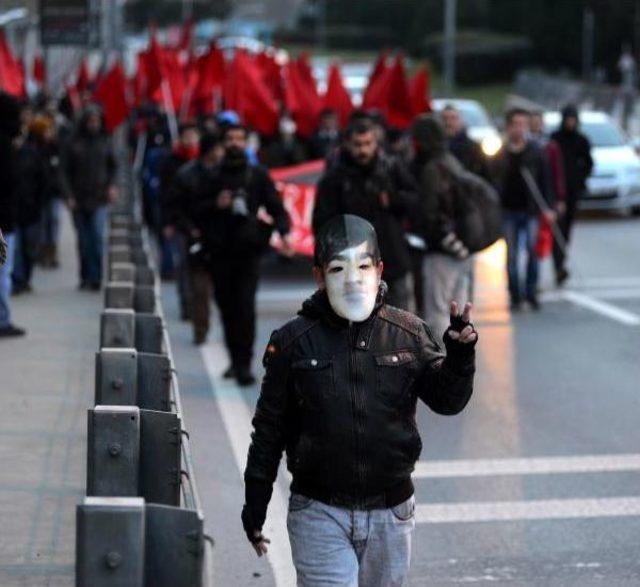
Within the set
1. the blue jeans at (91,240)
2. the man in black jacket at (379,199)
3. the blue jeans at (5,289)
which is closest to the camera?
the man in black jacket at (379,199)

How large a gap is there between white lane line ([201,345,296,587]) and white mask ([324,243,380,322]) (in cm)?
240

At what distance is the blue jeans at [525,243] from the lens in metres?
16.4

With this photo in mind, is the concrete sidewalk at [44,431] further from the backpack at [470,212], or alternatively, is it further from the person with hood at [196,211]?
the backpack at [470,212]

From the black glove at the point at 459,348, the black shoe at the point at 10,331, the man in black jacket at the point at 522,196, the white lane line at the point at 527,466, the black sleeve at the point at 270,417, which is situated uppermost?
the black glove at the point at 459,348

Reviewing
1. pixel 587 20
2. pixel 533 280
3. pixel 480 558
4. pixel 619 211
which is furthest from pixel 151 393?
pixel 587 20

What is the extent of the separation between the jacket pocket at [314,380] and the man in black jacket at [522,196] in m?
11.0

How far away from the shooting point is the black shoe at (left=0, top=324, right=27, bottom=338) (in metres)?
14.0

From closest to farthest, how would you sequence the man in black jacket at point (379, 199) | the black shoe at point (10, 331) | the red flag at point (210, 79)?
the man in black jacket at point (379, 199)
the black shoe at point (10, 331)
the red flag at point (210, 79)

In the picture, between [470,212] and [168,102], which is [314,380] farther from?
[168,102]

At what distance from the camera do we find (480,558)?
26.0ft

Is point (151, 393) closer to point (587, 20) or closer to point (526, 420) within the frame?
point (526, 420)

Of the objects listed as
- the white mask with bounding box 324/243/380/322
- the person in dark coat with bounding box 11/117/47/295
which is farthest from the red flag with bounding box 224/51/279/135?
the white mask with bounding box 324/243/380/322

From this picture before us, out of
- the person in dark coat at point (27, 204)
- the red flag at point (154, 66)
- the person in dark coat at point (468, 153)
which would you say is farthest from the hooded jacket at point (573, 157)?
the red flag at point (154, 66)

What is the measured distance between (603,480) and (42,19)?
49.6 feet
